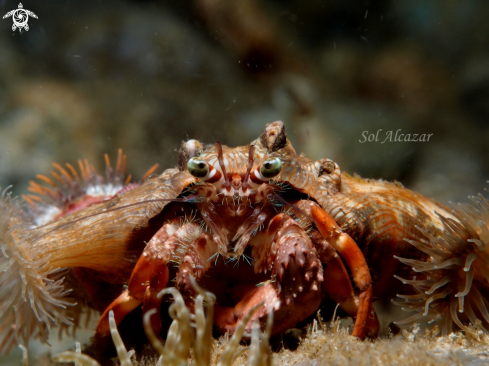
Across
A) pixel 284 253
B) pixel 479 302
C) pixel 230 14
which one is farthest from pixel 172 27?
pixel 479 302

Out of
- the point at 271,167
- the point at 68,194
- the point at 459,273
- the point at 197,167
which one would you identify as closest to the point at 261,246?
the point at 271,167

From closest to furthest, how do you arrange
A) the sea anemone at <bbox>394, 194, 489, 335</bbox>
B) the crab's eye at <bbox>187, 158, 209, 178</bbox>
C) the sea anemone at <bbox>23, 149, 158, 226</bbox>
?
1. the sea anemone at <bbox>394, 194, 489, 335</bbox>
2. the crab's eye at <bbox>187, 158, 209, 178</bbox>
3. the sea anemone at <bbox>23, 149, 158, 226</bbox>

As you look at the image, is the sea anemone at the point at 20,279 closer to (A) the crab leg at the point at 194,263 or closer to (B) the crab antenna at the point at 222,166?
(A) the crab leg at the point at 194,263

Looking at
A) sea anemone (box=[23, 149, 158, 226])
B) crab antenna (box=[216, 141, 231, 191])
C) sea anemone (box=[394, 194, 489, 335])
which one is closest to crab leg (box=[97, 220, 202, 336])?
crab antenna (box=[216, 141, 231, 191])

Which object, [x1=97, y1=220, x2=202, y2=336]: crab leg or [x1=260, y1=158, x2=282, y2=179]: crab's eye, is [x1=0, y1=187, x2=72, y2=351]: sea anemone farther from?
[x1=260, y1=158, x2=282, y2=179]: crab's eye

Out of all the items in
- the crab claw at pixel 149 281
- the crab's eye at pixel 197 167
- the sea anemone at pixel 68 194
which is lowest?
the crab claw at pixel 149 281

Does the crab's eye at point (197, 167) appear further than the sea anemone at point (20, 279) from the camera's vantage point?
No

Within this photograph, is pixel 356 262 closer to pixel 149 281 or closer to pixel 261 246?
pixel 261 246

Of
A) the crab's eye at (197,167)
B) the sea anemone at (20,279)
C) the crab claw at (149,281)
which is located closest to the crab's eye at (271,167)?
the crab's eye at (197,167)

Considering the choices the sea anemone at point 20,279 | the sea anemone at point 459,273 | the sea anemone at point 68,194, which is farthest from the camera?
the sea anemone at point 68,194
